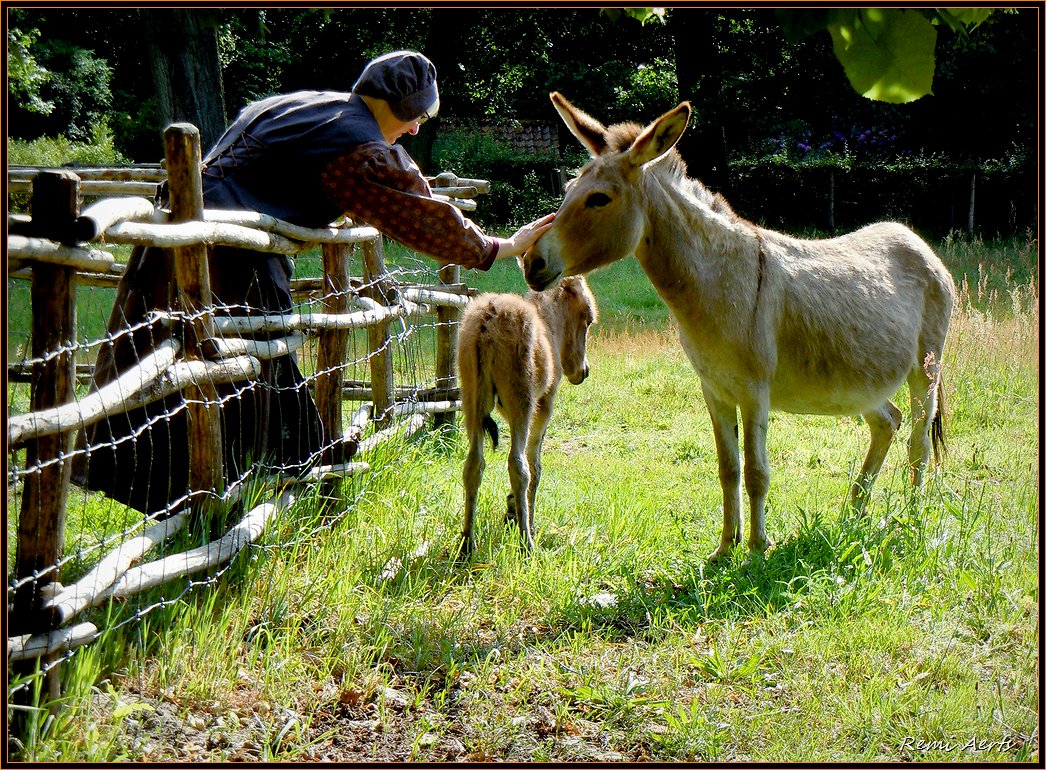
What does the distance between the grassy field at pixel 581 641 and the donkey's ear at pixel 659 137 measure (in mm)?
2074

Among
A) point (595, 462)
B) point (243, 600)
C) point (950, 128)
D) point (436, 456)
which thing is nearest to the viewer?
point (243, 600)

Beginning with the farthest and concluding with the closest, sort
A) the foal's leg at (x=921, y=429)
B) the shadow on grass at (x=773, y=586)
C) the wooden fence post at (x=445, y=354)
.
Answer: the wooden fence post at (x=445, y=354) < the foal's leg at (x=921, y=429) < the shadow on grass at (x=773, y=586)

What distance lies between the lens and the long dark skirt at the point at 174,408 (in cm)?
387

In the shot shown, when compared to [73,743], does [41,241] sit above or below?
above

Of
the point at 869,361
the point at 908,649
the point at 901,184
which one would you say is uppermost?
the point at 901,184

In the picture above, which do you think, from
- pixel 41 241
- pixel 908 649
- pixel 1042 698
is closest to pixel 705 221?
pixel 908 649

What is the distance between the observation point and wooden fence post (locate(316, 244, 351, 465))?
5.04 m

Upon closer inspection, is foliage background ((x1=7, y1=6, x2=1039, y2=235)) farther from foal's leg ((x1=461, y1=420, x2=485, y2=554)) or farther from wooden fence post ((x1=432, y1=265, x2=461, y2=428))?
foal's leg ((x1=461, y1=420, x2=485, y2=554))

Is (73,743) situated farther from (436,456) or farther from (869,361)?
(869,361)

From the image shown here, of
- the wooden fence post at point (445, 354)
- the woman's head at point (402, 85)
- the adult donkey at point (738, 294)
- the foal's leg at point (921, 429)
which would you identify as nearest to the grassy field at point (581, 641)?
the foal's leg at point (921, 429)

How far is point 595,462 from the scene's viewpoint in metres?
7.42

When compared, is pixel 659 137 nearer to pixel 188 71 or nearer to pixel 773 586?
pixel 773 586

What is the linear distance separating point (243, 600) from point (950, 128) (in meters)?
27.0

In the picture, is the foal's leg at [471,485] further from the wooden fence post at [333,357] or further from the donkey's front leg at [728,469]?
the donkey's front leg at [728,469]
